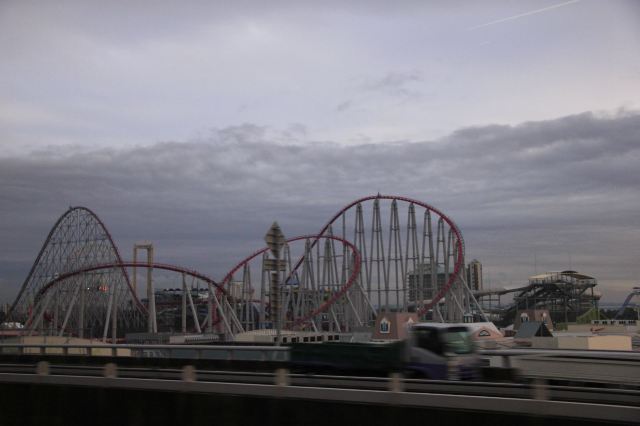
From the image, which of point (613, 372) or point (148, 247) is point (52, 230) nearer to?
point (148, 247)

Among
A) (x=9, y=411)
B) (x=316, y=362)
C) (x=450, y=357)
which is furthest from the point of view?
(x=316, y=362)

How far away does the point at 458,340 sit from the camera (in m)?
13.3

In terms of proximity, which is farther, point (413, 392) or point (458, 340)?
point (458, 340)

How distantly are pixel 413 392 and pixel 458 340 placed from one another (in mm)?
3553

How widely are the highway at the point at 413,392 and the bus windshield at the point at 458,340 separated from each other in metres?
1.93

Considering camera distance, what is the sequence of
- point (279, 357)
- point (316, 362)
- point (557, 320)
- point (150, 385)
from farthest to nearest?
point (557, 320), point (279, 357), point (316, 362), point (150, 385)

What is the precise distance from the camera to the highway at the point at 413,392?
23.8ft

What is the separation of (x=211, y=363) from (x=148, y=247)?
63367 mm

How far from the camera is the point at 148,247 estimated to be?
79.6m

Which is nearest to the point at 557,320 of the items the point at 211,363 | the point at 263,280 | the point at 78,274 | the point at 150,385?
the point at 263,280

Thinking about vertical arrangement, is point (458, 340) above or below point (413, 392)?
above

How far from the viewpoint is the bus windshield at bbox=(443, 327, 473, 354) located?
13.2 m

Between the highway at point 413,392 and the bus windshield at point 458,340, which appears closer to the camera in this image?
the highway at point 413,392

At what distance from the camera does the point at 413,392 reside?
1009 cm
